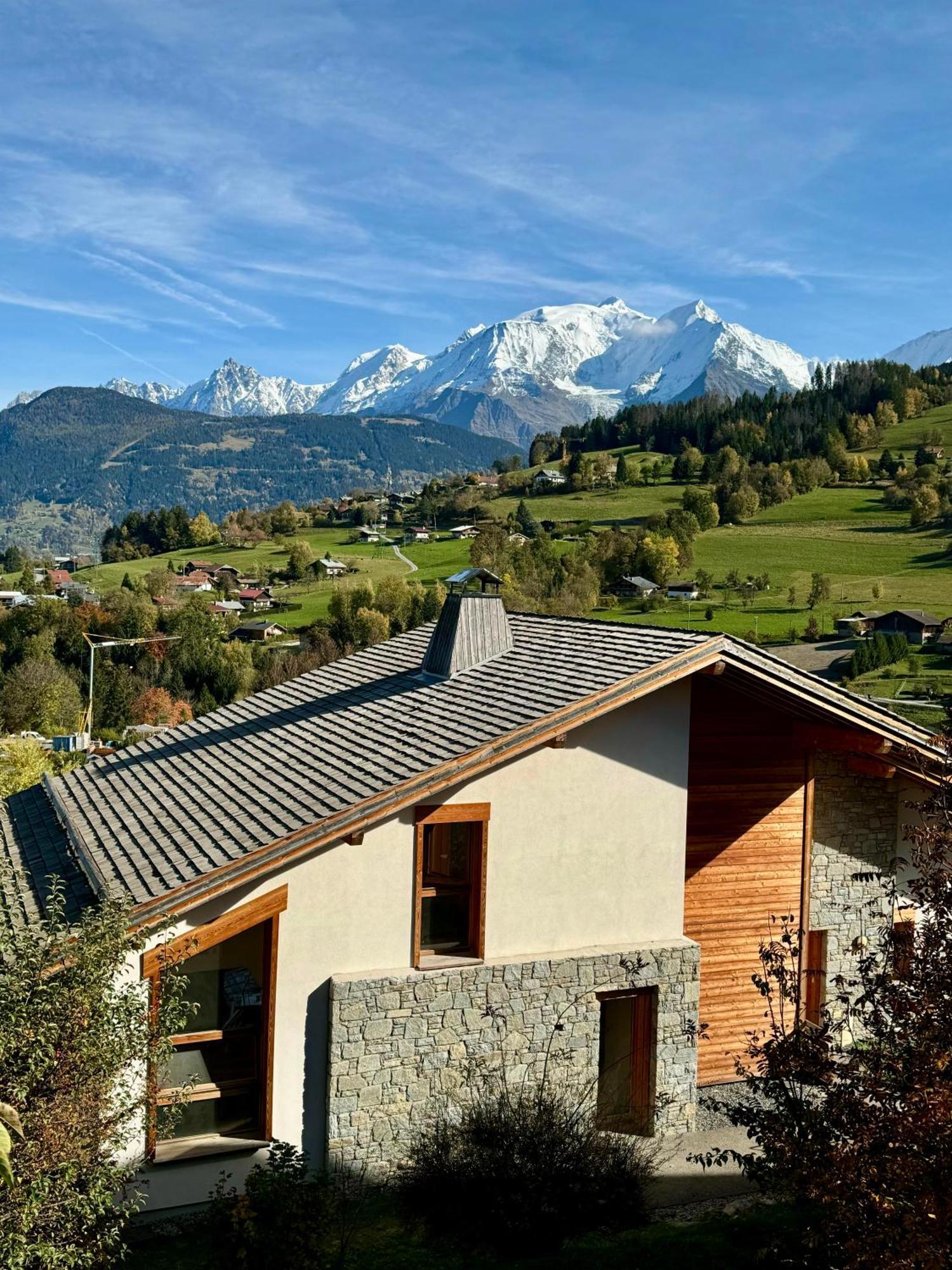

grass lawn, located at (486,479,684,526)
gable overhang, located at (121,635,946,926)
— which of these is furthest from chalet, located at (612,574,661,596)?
gable overhang, located at (121,635,946,926)

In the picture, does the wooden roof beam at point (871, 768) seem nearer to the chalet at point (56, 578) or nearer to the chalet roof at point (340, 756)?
the chalet roof at point (340, 756)

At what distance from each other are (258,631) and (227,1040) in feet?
241

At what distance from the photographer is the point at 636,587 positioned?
3691 inches

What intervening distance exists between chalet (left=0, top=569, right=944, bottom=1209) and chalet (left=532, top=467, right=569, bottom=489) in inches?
5133

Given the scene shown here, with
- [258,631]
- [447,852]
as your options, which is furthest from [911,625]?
[447,852]

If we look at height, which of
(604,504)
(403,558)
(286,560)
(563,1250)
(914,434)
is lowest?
(563,1250)

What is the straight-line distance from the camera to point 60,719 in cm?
5909

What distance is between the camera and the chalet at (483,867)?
10.5 m

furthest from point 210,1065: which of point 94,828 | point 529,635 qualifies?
point 529,635

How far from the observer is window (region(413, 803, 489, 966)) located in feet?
36.8

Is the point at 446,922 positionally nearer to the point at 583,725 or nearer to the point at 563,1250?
the point at 583,725

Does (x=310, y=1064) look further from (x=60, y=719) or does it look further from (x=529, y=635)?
(x=60, y=719)

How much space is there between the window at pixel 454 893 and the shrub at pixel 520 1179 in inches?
60.4

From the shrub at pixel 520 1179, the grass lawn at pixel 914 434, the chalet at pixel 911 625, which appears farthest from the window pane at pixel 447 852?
the grass lawn at pixel 914 434
